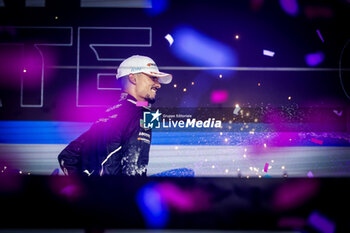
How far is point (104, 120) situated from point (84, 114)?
0.45 feet

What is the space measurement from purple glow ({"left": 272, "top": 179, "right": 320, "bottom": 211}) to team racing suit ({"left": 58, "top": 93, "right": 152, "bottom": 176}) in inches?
33.5

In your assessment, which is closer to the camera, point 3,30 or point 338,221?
point 338,221

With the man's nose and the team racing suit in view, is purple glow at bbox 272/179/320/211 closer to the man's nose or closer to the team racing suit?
the team racing suit

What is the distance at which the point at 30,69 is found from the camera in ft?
6.74

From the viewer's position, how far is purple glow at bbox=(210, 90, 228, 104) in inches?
80.2

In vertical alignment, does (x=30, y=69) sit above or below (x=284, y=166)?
above

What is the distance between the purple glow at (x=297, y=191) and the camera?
198 cm

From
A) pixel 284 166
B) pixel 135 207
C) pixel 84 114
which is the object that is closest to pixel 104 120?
pixel 84 114

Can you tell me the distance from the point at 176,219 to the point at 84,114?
869mm

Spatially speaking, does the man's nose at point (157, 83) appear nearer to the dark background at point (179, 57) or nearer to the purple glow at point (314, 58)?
the dark background at point (179, 57)

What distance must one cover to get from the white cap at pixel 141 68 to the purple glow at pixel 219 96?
0.96 feet

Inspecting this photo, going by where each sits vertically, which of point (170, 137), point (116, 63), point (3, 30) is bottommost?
point (170, 137)

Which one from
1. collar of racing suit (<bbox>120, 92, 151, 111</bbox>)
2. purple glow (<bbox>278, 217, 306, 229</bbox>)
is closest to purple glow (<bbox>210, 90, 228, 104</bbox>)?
collar of racing suit (<bbox>120, 92, 151, 111</bbox>)

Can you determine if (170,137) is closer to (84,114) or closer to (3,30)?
(84,114)
